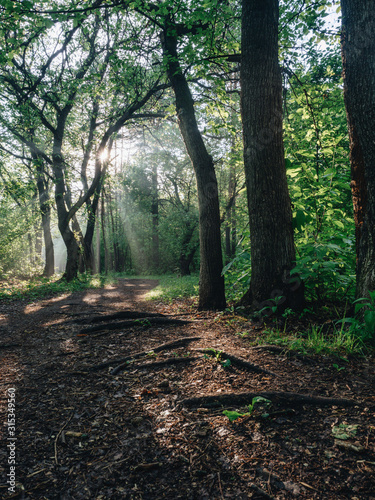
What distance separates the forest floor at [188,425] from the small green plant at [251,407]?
22 mm

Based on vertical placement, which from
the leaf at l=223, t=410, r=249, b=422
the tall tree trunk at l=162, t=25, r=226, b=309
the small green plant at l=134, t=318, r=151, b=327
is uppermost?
the tall tree trunk at l=162, t=25, r=226, b=309

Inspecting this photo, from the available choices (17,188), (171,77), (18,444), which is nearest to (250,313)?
(18,444)

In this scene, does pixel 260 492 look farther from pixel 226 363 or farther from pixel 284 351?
pixel 284 351

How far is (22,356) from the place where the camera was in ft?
12.7

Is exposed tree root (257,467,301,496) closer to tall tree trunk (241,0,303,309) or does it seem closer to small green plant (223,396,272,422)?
small green plant (223,396,272,422)

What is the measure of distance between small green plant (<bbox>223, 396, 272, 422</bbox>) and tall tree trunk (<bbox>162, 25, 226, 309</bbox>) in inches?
137

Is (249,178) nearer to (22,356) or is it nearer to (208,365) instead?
(208,365)

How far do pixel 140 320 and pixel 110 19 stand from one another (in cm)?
1035

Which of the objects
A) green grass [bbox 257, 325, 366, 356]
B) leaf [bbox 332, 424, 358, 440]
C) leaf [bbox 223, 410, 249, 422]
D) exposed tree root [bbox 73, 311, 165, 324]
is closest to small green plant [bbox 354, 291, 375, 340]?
green grass [bbox 257, 325, 366, 356]

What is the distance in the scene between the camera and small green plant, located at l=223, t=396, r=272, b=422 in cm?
203

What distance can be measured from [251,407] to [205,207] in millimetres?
4329

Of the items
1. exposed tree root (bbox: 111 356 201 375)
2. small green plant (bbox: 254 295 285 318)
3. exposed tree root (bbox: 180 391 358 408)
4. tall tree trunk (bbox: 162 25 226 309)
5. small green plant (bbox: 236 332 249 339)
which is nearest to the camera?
exposed tree root (bbox: 180 391 358 408)

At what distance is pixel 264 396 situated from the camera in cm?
222

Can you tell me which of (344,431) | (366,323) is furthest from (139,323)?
(344,431)
